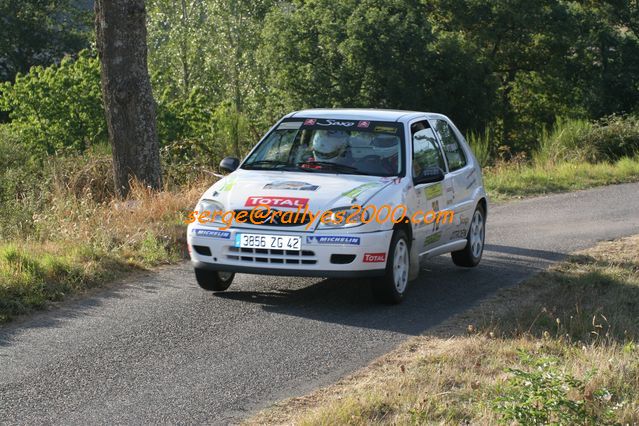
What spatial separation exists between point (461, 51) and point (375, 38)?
125 inches

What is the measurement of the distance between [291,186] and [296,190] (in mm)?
124

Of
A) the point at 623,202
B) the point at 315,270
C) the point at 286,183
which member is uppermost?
the point at 286,183

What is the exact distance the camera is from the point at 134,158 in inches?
623

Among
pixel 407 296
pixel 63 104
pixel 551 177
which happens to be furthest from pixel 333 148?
pixel 63 104

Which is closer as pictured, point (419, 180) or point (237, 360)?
point (237, 360)

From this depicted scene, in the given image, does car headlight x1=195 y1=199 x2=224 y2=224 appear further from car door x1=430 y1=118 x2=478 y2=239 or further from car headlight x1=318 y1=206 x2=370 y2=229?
car door x1=430 y1=118 x2=478 y2=239

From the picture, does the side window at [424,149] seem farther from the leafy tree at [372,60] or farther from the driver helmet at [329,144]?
the leafy tree at [372,60]

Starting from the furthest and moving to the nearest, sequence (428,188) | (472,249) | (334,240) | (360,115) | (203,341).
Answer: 1. (472,249)
2. (360,115)
3. (428,188)
4. (334,240)
5. (203,341)

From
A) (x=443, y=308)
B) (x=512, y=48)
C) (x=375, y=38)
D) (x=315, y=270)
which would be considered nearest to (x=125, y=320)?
(x=315, y=270)

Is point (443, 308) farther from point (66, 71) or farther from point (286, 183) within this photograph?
point (66, 71)

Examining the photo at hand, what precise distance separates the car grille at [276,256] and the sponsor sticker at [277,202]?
38cm

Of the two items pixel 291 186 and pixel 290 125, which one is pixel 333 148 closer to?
pixel 290 125

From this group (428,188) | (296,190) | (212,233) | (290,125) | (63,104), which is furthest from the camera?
(63,104)

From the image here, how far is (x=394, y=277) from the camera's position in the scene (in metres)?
9.65
